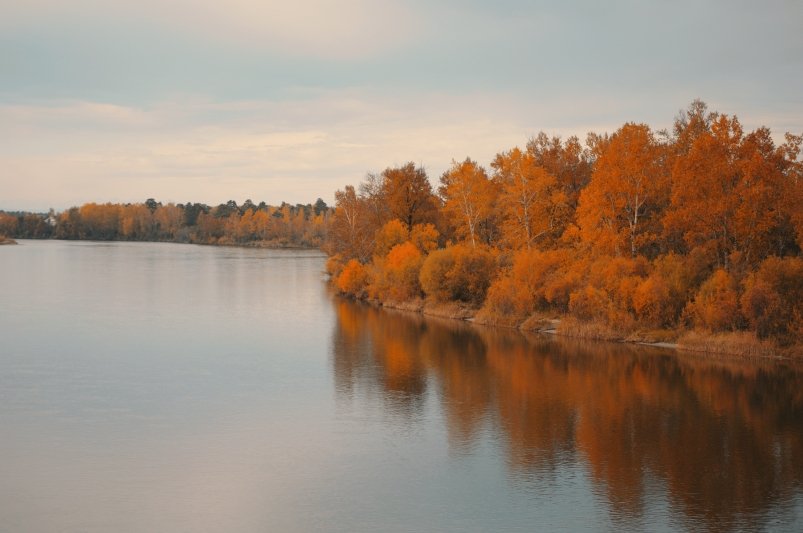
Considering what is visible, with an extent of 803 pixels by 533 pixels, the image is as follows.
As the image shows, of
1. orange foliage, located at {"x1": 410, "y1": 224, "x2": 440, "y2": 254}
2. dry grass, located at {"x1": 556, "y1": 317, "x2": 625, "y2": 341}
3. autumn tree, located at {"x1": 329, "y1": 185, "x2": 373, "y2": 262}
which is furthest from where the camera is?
autumn tree, located at {"x1": 329, "y1": 185, "x2": 373, "y2": 262}

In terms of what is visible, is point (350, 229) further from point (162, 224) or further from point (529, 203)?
point (162, 224)

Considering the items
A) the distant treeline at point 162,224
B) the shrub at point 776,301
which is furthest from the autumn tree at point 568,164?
the distant treeline at point 162,224

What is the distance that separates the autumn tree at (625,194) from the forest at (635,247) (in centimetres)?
8

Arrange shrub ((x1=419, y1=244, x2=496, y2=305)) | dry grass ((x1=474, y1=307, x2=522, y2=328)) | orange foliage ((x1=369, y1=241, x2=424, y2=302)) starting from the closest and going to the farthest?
dry grass ((x1=474, y1=307, x2=522, y2=328))
shrub ((x1=419, y1=244, x2=496, y2=305))
orange foliage ((x1=369, y1=241, x2=424, y2=302))

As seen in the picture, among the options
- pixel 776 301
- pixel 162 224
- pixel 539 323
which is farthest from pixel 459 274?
pixel 162 224

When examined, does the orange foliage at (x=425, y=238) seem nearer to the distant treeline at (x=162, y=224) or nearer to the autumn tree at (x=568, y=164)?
the autumn tree at (x=568, y=164)

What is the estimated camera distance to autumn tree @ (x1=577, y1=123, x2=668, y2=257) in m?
39.8

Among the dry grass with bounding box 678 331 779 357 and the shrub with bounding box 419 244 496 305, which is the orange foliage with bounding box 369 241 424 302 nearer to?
the shrub with bounding box 419 244 496 305

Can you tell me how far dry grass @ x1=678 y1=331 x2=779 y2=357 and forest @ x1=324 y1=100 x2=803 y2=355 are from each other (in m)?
0.06

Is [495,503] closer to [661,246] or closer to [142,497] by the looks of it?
[142,497]

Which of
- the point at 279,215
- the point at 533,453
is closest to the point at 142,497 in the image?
the point at 533,453

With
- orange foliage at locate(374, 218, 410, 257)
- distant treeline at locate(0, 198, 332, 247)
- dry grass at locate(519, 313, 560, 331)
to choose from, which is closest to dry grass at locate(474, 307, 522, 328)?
dry grass at locate(519, 313, 560, 331)

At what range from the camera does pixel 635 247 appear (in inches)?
1607

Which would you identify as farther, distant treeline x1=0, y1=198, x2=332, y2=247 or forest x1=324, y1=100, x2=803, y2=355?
Answer: distant treeline x1=0, y1=198, x2=332, y2=247
